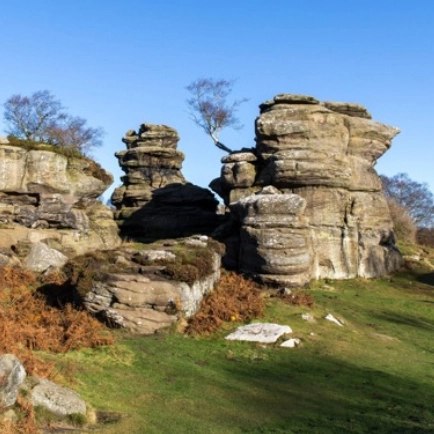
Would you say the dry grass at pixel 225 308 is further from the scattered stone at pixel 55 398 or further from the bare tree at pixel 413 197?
the bare tree at pixel 413 197

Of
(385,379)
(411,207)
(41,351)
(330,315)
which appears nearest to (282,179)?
(330,315)

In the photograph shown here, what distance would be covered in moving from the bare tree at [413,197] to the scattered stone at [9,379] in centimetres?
6891

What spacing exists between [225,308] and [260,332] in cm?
222

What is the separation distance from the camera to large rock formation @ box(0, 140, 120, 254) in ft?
99.8

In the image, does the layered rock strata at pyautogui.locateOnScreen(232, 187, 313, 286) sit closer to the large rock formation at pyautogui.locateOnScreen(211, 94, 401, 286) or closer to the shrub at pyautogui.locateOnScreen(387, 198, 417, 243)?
the large rock formation at pyautogui.locateOnScreen(211, 94, 401, 286)

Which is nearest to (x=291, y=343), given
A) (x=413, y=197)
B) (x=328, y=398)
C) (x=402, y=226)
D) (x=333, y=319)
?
(x=333, y=319)

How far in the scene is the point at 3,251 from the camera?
24.9 metres

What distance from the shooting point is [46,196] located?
31438 mm

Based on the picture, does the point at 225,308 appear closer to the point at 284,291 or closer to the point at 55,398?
the point at 284,291

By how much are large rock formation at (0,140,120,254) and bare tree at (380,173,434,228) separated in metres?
50.0

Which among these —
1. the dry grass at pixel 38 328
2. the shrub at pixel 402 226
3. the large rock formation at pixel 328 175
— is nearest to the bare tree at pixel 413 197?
the shrub at pixel 402 226

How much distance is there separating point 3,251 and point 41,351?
12789mm

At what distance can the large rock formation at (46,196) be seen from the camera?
3042cm

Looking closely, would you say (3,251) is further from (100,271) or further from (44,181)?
(100,271)
